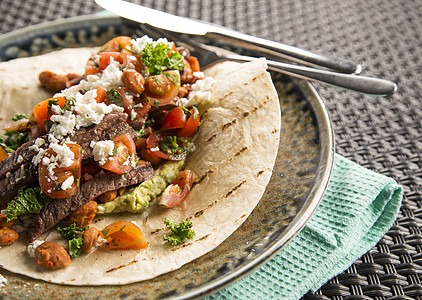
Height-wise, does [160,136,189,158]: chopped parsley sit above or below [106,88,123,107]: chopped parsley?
below

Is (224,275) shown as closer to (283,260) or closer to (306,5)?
(283,260)

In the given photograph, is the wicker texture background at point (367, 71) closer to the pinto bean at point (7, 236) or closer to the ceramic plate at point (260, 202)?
the ceramic plate at point (260, 202)

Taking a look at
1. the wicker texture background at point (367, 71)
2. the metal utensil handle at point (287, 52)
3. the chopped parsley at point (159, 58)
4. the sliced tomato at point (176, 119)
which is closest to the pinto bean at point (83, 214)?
the sliced tomato at point (176, 119)

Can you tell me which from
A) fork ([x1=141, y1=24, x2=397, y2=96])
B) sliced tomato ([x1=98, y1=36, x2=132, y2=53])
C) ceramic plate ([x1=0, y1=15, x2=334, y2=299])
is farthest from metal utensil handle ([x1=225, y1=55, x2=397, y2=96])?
sliced tomato ([x1=98, y1=36, x2=132, y2=53])

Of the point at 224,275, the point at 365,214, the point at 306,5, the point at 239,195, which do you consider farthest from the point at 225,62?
the point at 306,5

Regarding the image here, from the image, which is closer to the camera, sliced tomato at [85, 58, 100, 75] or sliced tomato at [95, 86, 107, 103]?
sliced tomato at [95, 86, 107, 103]

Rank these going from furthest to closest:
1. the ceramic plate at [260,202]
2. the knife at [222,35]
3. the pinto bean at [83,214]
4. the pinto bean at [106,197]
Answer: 1. the knife at [222,35]
2. the pinto bean at [106,197]
3. the pinto bean at [83,214]
4. the ceramic plate at [260,202]

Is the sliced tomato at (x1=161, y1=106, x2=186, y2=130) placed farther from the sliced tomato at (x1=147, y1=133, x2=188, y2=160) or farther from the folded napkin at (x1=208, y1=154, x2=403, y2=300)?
the folded napkin at (x1=208, y1=154, x2=403, y2=300)
